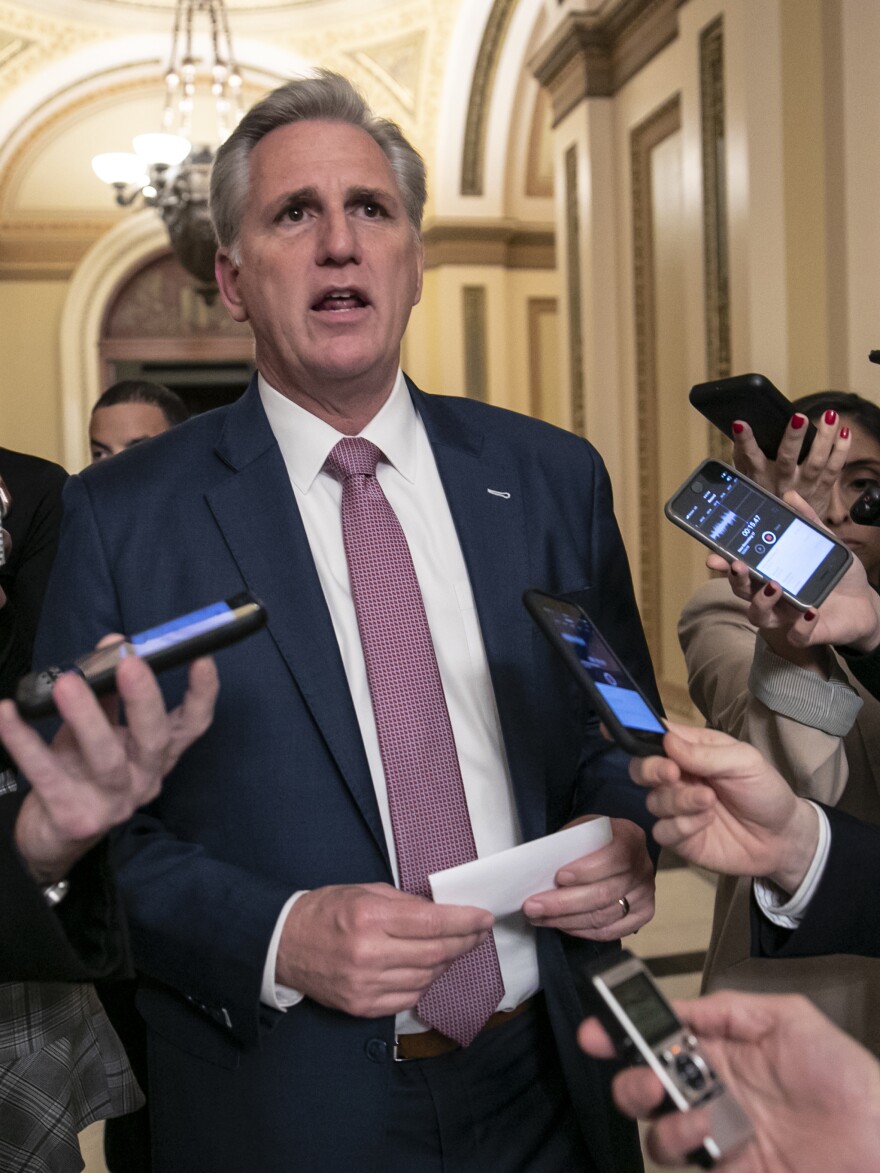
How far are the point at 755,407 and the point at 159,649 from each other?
3.45 ft

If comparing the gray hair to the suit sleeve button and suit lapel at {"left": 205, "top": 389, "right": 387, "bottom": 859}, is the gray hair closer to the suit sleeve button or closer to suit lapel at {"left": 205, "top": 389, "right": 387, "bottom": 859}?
suit lapel at {"left": 205, "top": 389, "right": 387, "bottom": 859}

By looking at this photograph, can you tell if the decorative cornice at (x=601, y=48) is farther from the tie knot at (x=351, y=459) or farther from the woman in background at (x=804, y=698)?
the tie knot at (x=351, y=459)

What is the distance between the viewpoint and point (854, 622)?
1536 mm

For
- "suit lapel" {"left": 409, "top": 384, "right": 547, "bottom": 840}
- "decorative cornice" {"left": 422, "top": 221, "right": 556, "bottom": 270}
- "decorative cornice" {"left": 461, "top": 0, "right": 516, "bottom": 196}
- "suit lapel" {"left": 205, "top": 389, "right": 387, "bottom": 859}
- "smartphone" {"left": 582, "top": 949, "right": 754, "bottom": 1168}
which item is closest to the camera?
"smartphone" {"left": 582, "top": 949, "right": 754, "bottom": 1168}

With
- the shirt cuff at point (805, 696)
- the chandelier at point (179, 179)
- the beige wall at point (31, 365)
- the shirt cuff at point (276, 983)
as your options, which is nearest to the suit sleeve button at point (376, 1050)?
the shirt cuff at point (276, 983)

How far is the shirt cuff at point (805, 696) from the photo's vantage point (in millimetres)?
1577

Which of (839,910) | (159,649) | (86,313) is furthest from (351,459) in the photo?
(86,313)

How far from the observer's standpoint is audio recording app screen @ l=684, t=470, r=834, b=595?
148cm

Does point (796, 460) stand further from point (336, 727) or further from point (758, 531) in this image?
point (336, 727)

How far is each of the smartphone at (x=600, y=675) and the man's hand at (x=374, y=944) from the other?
0.28 meters

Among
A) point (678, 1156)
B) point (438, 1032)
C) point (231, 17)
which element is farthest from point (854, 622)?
point (231, 17)

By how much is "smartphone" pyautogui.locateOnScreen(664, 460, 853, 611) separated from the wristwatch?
864 millimetres

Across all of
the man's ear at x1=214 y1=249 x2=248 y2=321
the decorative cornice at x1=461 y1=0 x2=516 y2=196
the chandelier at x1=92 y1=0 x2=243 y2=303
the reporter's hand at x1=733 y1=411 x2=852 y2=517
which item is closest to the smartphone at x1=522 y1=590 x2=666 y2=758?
A: the reporter's hand at x1=733 y1=411 x2=852 y2=517

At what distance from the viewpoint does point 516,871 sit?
1325 mm
